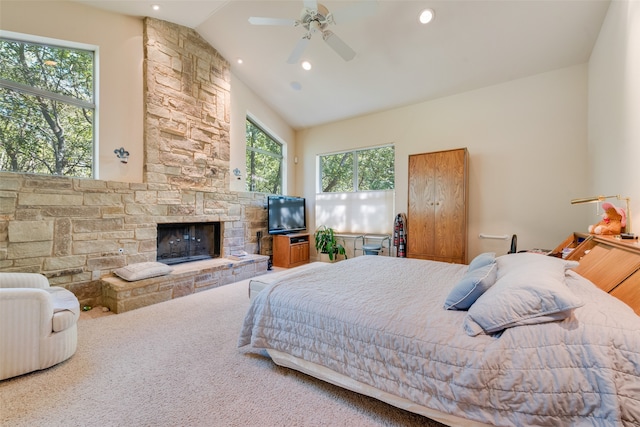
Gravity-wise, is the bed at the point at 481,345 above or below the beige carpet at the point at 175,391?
above

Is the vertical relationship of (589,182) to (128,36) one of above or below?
below

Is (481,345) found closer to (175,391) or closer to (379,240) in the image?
(175,391)

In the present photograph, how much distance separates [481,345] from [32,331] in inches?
109

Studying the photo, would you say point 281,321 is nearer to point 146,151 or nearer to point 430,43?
point 146,151

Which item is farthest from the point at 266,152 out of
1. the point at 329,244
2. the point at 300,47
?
the point at 300,47

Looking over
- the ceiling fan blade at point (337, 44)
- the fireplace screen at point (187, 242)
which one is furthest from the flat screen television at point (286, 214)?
the ceiling fan blade at point (337, 44)

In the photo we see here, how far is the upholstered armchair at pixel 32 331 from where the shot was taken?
1674 millimetres

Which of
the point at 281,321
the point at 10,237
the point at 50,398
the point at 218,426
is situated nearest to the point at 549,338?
the point at 281,321

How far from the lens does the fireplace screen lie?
3912mm

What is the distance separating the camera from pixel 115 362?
192 cm

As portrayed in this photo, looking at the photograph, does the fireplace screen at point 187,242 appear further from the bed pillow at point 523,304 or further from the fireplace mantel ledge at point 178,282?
the bed pillow at point 523,304

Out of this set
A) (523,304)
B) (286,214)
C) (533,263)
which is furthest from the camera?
(286,214)

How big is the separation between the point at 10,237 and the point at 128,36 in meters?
2.81

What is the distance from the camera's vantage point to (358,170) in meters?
5.50
